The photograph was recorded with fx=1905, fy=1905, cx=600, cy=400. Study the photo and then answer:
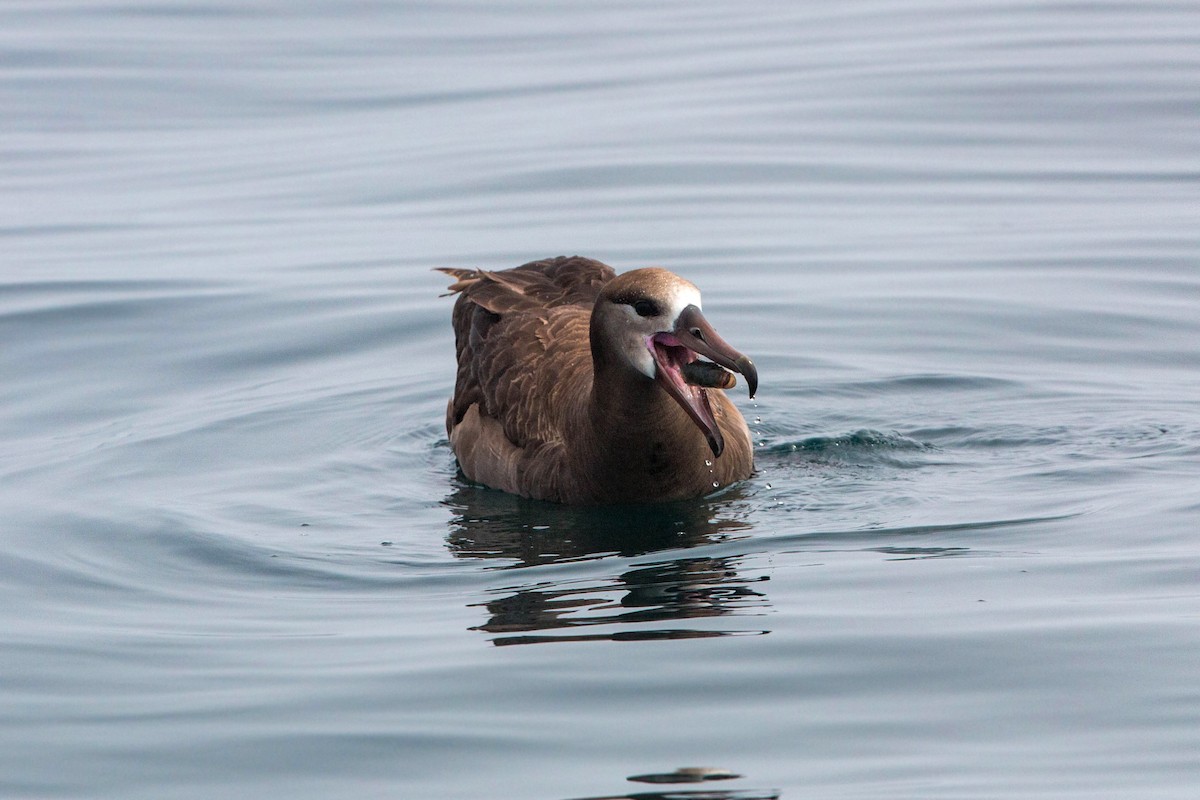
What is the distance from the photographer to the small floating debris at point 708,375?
905 cm

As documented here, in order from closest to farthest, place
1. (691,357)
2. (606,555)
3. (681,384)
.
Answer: (606,555) < (681,384) < (691,357)

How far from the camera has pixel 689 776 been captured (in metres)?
6.12

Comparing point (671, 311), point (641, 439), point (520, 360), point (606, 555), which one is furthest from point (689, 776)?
point (520, 360)

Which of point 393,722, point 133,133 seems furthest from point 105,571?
point 133,133

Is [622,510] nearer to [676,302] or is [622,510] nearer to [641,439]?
[641,439]

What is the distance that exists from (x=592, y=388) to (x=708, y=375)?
906mm

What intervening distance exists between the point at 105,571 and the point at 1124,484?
4974mm

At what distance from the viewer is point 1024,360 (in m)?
12.4

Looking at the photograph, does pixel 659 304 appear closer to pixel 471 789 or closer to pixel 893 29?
pixel 471 789

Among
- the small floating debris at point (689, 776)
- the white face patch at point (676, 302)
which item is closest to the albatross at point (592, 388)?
the white face patch at point (676, 302)

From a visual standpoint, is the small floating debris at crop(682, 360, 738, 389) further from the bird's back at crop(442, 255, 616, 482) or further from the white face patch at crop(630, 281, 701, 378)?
the bird's back at crop(442, 255, 616, 482)

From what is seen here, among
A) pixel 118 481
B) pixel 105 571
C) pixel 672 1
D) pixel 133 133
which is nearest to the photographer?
pixel 105 571

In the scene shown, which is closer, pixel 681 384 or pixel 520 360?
pixel 681 384

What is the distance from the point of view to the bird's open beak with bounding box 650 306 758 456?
8875 mm
